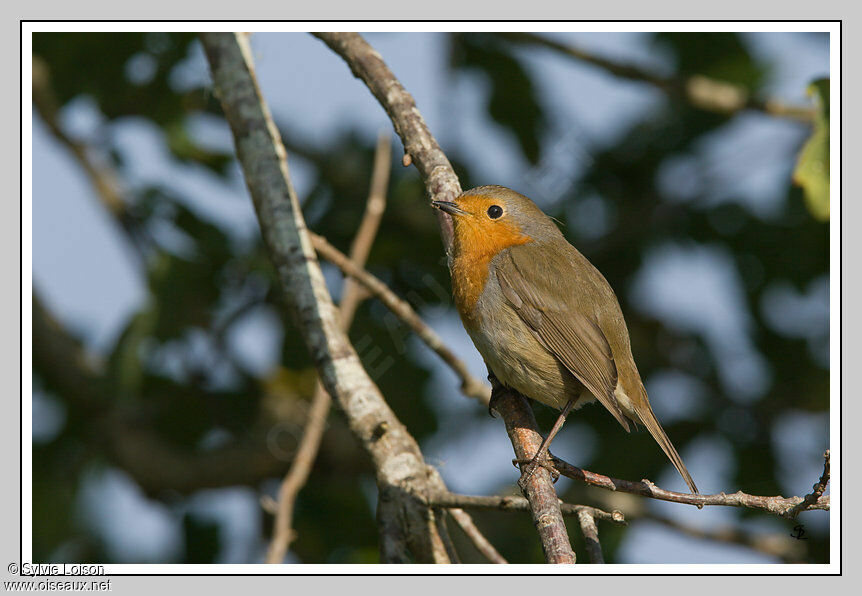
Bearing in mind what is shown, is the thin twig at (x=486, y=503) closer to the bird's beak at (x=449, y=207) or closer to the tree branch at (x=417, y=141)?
the tree branch at (x=417, y=141)

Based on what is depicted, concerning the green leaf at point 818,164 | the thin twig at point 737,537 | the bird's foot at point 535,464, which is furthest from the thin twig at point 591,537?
the thin twig at point 737,537

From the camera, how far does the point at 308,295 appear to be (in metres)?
3.75

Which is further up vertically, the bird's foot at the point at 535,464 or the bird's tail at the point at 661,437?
the bird's tail at the point at 661,437

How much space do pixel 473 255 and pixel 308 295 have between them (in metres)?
0.88

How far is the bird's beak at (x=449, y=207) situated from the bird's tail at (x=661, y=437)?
1175 mm

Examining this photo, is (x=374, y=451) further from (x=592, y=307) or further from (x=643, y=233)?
(x=643, y=233)

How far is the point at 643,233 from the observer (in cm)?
564

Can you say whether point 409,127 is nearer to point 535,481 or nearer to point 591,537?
point 535,481

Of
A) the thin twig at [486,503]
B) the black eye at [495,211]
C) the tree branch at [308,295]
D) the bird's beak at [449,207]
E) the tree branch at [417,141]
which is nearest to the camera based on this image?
the thin twig at [486,503]

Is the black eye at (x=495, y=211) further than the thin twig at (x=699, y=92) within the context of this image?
No

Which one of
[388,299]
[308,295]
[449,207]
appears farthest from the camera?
[388,299]

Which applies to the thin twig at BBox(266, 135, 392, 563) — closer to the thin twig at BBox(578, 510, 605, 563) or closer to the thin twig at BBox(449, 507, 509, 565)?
the thin twig at BBox(449, 507, 509, 565)

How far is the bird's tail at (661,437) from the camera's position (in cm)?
372

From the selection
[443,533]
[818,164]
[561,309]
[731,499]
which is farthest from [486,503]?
[818,164]
